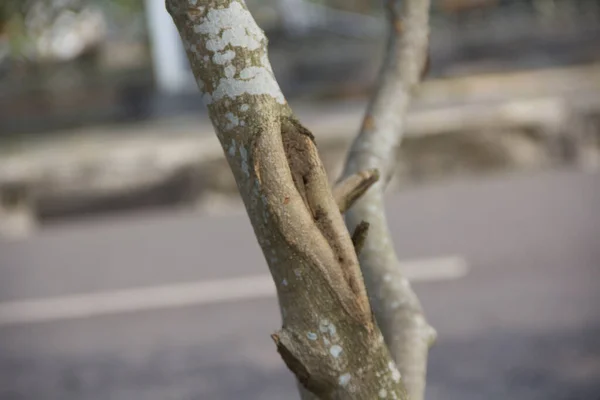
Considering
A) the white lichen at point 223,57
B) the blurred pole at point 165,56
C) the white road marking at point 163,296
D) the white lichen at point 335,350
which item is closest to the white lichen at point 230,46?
the white lichen at point 223,57

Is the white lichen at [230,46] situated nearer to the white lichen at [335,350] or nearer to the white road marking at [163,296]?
the white lichen at [335,350]


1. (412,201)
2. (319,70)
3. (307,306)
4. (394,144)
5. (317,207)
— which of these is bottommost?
(307,306)

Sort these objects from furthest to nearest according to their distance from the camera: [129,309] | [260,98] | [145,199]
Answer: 1. [145,199]
2. [129,309]
3. [260,98]

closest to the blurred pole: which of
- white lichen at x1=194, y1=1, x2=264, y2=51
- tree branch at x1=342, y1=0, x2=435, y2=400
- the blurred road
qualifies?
the blurred road

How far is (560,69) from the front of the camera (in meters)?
10.8

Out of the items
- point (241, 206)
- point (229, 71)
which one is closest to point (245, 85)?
point (229, 71)

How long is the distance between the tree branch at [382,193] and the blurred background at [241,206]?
91.0 inches

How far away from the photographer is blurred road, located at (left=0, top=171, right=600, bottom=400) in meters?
4.11

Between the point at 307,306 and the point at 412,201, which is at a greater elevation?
the point at 412,201

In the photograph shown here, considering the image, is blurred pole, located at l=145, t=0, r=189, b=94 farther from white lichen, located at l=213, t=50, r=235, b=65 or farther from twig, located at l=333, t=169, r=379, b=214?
white lichen, located at l=213, t=50, r=235, b=65

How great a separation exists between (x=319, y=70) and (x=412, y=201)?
4071 millimetres

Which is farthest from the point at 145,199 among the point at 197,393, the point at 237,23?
the point at 237,23

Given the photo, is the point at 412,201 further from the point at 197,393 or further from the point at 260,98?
the point at 260,98

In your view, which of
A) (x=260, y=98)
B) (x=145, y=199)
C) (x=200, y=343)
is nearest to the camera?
(x=260, y=98)
